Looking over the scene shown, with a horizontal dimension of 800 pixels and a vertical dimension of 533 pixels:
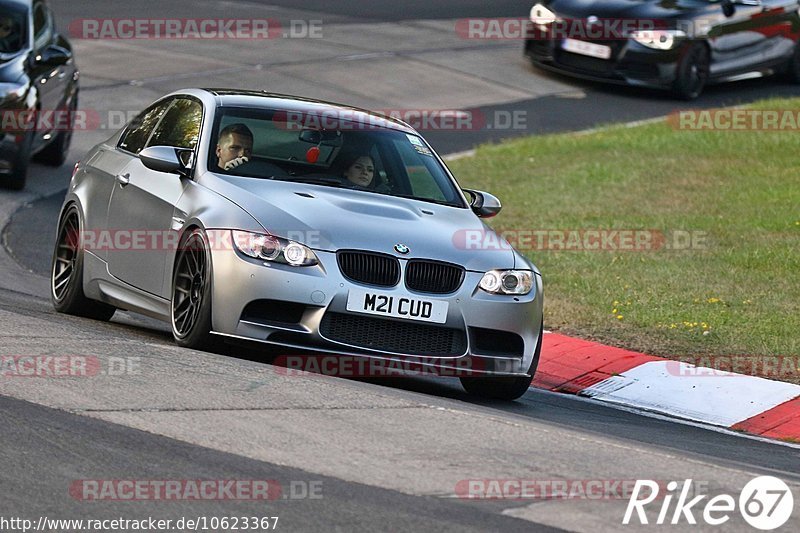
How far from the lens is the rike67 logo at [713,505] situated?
567 centimetres

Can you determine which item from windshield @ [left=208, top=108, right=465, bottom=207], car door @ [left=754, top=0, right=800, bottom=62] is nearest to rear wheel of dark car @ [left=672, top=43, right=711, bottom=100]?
car door @ [left=754, top=0, right=800, bottom=62]

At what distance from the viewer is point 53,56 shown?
15648 millimetres

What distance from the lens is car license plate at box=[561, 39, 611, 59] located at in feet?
71.5

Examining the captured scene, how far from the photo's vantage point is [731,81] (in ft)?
77.8

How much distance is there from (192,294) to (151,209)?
851 mm

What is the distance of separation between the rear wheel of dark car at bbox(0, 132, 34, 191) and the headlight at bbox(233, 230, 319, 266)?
719cm

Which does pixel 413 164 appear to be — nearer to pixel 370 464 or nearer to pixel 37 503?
pixel 370 464

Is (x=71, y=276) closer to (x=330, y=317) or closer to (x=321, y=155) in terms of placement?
(x=321, y=155)

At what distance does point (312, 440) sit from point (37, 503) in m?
1.32

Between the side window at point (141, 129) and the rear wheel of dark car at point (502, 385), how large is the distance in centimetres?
259

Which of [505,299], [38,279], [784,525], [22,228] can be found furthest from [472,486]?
[22,228]

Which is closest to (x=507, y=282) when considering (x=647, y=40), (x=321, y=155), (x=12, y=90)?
(x=321, y=155)

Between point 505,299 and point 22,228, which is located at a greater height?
point 505,299

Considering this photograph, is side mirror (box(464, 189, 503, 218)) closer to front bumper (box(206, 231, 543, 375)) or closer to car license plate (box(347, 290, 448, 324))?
front bumper (box(206, 231, 543, 375))
